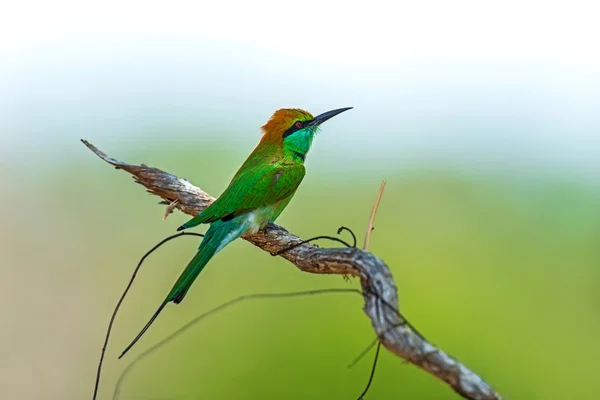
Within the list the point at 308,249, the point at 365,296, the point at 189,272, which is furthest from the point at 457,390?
the point at 189,272

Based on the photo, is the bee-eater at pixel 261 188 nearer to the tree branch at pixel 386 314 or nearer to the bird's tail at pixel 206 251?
the bird's tail at pixel 206 251

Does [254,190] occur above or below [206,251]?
above

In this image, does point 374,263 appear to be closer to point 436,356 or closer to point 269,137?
point 436,356

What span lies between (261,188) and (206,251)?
43cm

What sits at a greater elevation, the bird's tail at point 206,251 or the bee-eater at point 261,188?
the bee-eater at point 261,188

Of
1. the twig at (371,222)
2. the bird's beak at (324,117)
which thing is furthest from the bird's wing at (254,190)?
the twig at (371,222)

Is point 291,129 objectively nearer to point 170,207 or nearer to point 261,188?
point 261,188

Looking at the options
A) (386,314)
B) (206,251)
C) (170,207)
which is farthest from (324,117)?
(386,314)

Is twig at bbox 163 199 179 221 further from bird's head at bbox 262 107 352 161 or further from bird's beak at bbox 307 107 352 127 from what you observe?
bird's beak at bbox 307 107 352 127

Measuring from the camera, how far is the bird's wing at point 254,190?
95.6 inches

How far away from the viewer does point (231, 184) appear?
8.58 ft

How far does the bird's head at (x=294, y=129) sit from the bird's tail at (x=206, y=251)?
0.49 m

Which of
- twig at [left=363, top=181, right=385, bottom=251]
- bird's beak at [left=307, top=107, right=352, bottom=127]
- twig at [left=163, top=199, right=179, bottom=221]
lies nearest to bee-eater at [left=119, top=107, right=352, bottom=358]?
bird's beak at [left=307, top=107, right=352, bottom=127]

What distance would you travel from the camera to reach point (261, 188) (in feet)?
8.53
